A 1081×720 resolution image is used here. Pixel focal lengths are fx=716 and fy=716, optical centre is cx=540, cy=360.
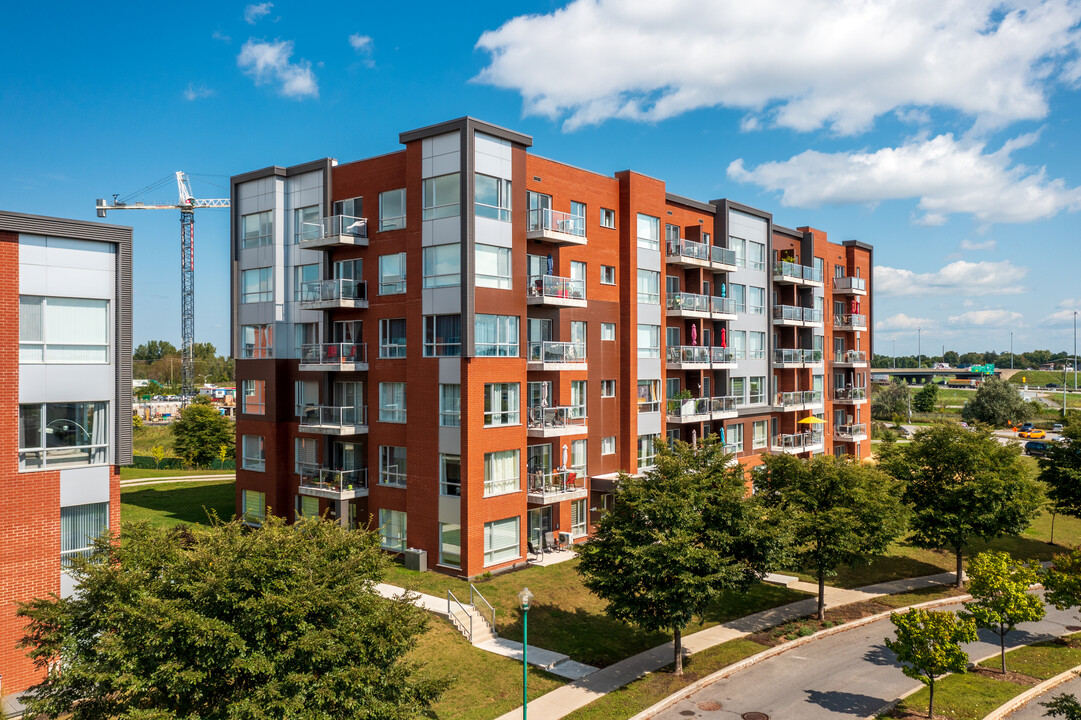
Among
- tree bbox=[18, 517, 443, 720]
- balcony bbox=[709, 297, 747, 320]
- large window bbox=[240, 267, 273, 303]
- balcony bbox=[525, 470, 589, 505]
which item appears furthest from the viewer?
balcony bbox=[709, 297, 747, 320]

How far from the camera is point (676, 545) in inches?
871

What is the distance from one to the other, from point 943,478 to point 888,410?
77.8m

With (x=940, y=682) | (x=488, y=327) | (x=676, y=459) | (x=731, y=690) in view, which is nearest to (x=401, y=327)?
(x=488, y=327)

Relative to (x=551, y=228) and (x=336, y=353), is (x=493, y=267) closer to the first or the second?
(x=551, y=228)

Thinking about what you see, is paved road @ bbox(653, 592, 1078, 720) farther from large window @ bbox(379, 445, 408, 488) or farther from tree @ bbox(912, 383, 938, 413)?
tree @ bbox(912, 383, 938, 413)

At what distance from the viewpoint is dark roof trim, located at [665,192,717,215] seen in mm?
42763

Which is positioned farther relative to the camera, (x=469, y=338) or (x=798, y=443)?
(x=798, y=443)

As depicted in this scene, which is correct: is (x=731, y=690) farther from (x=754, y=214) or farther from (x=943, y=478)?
(x=754, y=214)

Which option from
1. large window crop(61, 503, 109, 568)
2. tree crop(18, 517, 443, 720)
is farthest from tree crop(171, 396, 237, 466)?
tree crop(18, 517, 443, 720)

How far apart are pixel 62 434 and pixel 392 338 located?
15.2 meters

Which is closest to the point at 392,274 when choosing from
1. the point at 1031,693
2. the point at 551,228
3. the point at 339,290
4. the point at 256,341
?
the point at 339,290

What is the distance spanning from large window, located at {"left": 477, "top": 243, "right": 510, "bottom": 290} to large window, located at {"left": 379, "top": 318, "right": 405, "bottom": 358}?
15.7 feet

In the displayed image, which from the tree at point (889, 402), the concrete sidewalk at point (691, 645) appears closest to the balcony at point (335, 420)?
the concrete sidewalk at point (691, 645)

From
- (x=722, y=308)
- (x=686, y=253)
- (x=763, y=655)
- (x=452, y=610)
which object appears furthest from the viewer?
(x=722, y=308)
